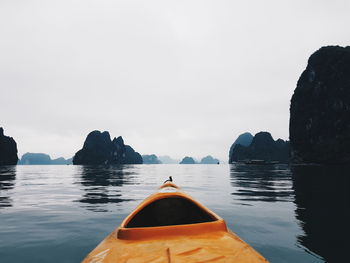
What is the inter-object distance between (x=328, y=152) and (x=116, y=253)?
362 ft

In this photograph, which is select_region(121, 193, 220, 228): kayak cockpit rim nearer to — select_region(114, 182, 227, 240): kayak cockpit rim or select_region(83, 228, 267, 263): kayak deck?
select_region(114, 182, 227, 240): kayak cockpit rim

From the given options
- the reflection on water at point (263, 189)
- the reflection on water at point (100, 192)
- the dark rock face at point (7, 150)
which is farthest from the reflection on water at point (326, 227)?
the dark rock face at point (7, 150)

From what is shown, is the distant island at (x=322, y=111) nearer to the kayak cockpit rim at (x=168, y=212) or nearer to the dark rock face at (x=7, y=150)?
the dark rock face at (x=7, y=150)

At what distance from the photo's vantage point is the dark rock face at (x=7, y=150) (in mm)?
137375

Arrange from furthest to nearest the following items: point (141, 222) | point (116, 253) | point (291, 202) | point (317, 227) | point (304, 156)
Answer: point (304, 156) → point (291, 202) → point (317, 227) → point (141, 222) → point (116, 253)

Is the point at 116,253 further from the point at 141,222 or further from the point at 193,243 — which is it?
the point at 141,222

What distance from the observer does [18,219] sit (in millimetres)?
9445

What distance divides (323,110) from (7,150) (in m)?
180

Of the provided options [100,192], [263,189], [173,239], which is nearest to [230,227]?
[173,239]

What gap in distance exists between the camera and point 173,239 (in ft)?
13.2

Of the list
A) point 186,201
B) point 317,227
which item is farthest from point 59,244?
point 317,227

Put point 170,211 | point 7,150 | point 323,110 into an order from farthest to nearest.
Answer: point 7,150 < point 323,110 < point 170,211

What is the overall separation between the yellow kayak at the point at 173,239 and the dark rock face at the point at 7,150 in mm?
165277

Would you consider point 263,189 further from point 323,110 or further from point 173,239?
point 323,110
